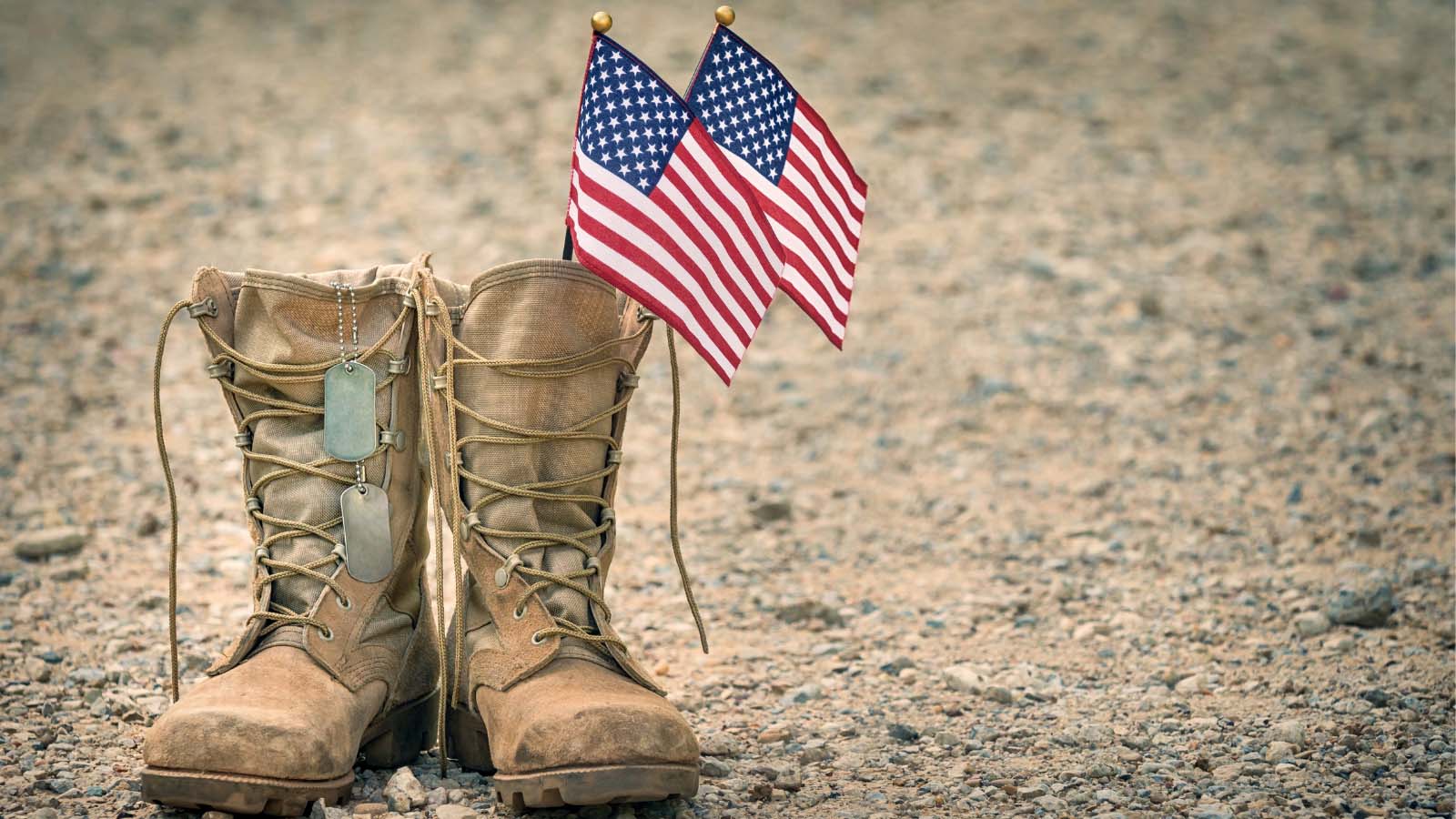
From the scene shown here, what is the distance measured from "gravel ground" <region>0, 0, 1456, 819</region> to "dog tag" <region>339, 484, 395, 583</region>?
448 mm

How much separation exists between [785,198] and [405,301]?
0.92 meters

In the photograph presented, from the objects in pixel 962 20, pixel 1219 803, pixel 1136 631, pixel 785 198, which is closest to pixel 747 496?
pixel 1136 631

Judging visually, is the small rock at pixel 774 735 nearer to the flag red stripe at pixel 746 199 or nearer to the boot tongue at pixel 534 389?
the boot tongue at pixel 534 389

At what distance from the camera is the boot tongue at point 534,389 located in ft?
9.62

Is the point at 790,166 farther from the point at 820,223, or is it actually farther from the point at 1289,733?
the point at 1289,733

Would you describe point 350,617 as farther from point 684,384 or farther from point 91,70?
point 91,70

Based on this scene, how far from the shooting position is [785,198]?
325 centimetres

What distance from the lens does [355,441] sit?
9.75ft

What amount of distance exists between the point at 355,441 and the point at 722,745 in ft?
3.65

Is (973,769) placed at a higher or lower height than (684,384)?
lower

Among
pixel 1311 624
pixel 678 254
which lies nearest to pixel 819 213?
pixel 678 254

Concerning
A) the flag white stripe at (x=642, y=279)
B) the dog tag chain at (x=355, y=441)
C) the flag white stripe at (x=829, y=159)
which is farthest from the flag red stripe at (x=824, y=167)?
the dog tag chain at (x=355, y=441)

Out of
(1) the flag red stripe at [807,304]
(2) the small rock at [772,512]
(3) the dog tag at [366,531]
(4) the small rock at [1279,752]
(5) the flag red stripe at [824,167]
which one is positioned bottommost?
(4) the small rock at [1279,752]

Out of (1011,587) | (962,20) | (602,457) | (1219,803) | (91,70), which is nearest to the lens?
(1219,803)
